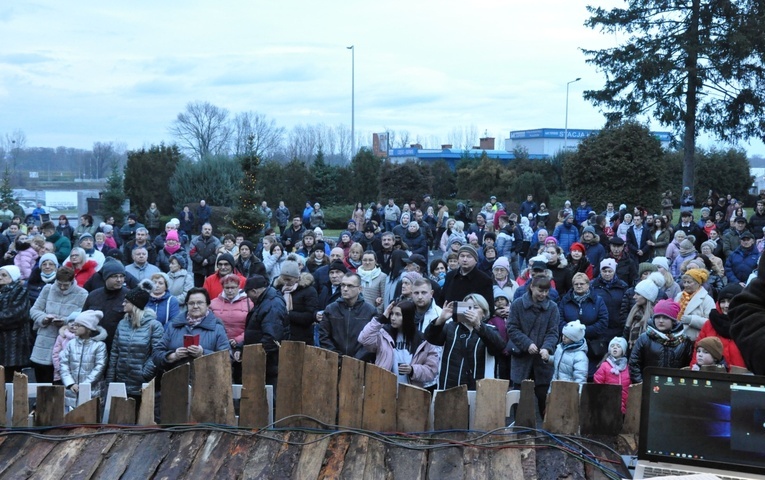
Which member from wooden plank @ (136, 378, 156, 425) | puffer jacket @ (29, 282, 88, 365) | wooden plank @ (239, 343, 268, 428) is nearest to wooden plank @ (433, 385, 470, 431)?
wooden plank @ (239, 343, 268, 428)

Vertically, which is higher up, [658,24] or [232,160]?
[658,24]

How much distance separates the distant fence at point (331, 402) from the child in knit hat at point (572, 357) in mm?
3198

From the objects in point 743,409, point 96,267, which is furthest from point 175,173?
point 743,409

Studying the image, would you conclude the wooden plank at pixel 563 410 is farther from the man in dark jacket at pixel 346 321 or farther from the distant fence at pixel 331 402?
the man in dark jacket at pixel 346 321

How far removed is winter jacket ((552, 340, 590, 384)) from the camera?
8000 mm

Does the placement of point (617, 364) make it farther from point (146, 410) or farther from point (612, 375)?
point (146, 410)

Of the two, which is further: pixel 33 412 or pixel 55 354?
pixel 55 354

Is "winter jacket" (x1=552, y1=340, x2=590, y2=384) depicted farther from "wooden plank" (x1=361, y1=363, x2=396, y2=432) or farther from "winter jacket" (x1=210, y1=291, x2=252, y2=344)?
"wooden plank" (x1=361, y1=363, x2=396, y2=432)

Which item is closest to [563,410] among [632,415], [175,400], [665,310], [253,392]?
[632,415]

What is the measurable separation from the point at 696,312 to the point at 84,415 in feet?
22.5

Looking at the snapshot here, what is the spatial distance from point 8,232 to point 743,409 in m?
18.7

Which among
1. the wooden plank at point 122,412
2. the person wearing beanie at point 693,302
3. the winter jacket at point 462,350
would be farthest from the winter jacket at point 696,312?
the wooden plank at point 122,412

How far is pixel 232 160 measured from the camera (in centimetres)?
4359

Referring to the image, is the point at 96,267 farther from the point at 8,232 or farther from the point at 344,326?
the point at 8,232
